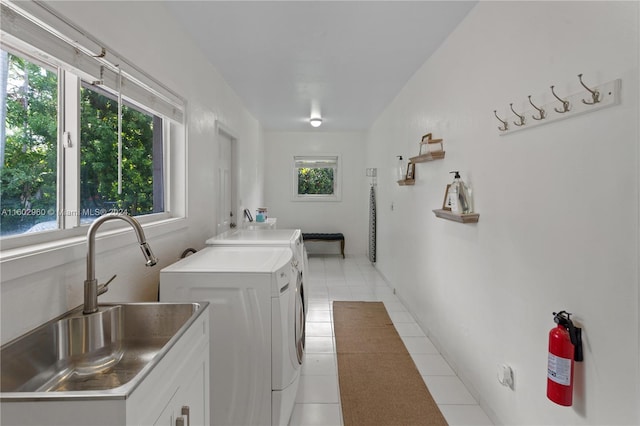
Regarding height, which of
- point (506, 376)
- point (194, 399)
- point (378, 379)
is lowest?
point (378, 379)

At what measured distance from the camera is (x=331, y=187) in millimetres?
6871

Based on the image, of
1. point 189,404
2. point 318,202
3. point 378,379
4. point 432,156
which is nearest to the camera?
point 189,404

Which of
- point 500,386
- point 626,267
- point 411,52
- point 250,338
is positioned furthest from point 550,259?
point 411,52

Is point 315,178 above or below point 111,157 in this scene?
above

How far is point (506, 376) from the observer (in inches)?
A: 68.6

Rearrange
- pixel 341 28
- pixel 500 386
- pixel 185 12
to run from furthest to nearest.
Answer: pixel 341 28, pixel 185 12, pixel 500 386

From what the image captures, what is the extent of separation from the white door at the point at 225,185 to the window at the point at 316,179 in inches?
106

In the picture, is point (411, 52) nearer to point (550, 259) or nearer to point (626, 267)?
point (550, 259)

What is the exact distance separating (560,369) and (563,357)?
2.2 inches

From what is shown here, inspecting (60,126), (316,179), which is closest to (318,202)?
(316,179)

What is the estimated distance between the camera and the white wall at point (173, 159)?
1124 millimetres

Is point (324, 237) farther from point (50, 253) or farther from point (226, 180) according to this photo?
point (50, 253)

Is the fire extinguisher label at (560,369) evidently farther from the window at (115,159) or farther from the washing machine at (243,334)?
the window at (115,159)

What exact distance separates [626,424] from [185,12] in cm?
291
